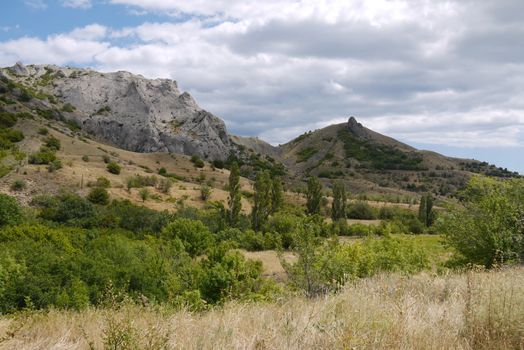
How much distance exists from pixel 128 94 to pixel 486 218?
10166 centimetres

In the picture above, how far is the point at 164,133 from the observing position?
99000 mm

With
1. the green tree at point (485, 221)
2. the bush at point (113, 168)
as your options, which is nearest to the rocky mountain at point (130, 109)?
the bush at point (113, 168)

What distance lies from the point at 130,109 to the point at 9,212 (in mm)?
73732

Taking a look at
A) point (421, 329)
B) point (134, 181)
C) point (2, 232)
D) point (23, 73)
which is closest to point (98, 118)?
point (23, 73)

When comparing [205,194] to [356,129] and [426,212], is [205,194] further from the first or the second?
[356,129]

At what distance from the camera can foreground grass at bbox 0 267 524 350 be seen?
409cm

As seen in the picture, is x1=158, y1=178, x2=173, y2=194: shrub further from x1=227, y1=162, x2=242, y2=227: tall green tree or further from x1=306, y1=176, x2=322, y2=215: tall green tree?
x1=306, y1=176, x2=322, y2=215: tall green tree

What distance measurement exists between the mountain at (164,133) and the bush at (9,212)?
1323 inches

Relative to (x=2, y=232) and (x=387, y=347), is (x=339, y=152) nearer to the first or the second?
(x=2, y=232)

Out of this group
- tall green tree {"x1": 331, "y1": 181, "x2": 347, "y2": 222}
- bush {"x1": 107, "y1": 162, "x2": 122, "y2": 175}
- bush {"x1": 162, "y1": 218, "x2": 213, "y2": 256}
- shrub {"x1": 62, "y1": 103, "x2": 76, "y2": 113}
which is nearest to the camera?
bush {"x1": 162, "y1": 218, "x2": 213, "y2": 256}

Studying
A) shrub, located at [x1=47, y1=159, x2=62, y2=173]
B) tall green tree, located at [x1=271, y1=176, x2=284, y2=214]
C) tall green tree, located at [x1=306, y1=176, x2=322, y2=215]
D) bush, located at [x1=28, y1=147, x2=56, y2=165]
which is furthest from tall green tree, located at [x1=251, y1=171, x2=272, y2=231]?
bush, located at [x1=28, y1=147, x2=56, y2=165]

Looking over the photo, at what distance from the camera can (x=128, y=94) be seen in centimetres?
10731

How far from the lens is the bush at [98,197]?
46438 millimetres

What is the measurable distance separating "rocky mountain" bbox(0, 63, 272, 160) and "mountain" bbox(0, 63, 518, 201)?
0.22 metres
